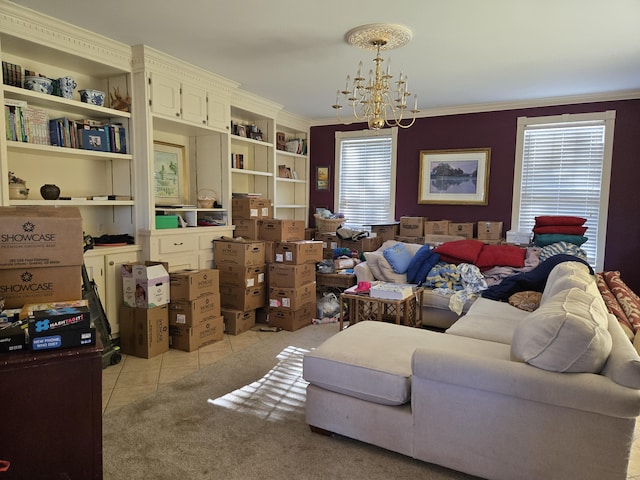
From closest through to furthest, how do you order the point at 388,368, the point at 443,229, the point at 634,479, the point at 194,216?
the point at 634,479, the point at 388,368, the point at 194,216, the point at 443,229

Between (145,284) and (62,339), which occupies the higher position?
(62,339)

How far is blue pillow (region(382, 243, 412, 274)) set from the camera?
4.64 metres

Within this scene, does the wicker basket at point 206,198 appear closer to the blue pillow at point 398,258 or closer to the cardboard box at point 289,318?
the cardboard box at point 289,318

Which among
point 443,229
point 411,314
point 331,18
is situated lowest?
point 411,314

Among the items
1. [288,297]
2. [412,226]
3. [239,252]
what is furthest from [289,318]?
[412,226]

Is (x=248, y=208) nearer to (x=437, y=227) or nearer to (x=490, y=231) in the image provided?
(x=437, y=227)

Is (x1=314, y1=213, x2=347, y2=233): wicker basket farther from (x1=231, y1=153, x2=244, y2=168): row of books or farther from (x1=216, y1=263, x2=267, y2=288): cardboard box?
(x1=216, y1=263, x2=267, y2=288): cardboard box

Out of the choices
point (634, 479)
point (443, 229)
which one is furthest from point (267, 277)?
point (634, 479)

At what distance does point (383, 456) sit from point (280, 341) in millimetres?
1967

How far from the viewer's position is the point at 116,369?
3.24m

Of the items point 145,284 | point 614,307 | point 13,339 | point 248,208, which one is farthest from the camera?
point 248,208

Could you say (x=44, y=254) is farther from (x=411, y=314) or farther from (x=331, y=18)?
(x=411, y=314)

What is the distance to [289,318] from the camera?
4320mm

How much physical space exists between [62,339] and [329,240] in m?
4.46
